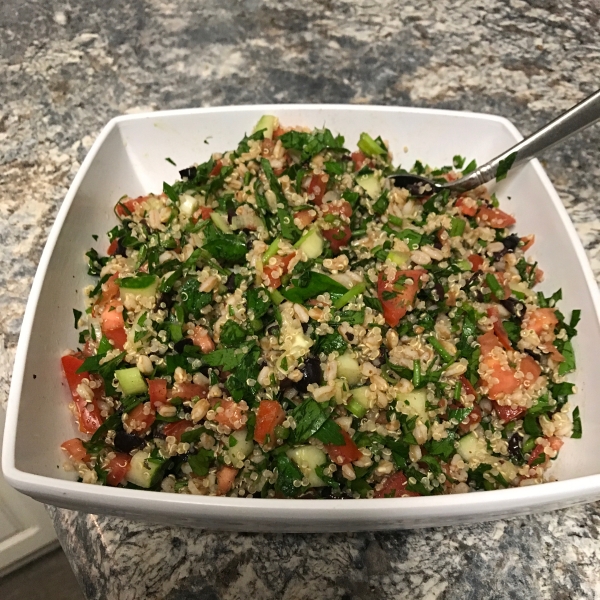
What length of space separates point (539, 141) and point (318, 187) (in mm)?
664

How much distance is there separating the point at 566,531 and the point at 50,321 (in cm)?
140

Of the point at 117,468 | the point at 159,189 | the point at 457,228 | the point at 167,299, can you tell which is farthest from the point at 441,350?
the point at 159,189

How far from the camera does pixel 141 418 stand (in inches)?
52.0

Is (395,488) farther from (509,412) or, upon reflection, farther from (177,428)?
(177,428)

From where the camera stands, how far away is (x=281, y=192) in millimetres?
1646

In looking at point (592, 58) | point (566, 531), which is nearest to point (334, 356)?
point (566, 531)

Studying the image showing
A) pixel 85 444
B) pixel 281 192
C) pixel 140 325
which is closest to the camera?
pixel 85 444

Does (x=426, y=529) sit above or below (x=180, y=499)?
below

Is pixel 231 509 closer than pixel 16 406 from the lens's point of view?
Yes

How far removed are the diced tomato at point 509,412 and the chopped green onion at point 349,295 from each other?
0.46 meters

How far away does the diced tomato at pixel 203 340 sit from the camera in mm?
1383

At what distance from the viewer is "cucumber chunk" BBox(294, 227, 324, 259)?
150cm

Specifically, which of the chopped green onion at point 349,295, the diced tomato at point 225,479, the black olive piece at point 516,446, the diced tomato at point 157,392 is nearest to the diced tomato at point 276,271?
the chopped green onion at point 349,295

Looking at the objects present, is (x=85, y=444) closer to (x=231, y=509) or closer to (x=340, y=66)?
(x=231, y=509)
